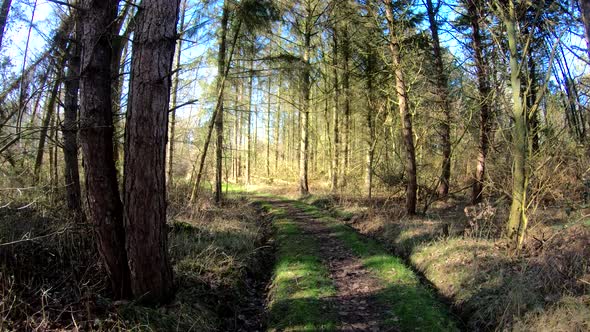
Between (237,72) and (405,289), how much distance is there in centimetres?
938

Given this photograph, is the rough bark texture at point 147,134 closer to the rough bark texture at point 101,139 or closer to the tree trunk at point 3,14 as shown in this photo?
the rough bark texture at point 101,139

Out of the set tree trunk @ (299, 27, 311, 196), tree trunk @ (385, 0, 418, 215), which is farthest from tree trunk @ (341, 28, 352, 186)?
tree trunk @ (385, 0, 418, 215)

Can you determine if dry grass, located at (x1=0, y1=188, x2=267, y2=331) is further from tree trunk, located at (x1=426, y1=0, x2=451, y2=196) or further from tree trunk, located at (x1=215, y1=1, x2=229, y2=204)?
tree trunk, located at (x1=426, y1=0, x2=451, y2=196)

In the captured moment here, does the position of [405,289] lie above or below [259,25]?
below

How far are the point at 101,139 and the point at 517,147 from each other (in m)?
6.52

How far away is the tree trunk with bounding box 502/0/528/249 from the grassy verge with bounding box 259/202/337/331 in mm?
3397

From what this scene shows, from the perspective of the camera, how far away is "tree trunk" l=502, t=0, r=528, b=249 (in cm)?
654

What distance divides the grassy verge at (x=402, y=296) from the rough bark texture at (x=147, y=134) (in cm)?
321

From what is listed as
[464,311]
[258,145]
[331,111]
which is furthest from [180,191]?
[258,145]

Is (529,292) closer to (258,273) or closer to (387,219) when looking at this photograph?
(258,273)

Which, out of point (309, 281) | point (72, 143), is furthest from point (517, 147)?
point (72, 143)

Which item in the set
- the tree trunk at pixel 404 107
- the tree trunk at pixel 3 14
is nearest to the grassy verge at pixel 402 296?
the tree trunk at pixel 404 107

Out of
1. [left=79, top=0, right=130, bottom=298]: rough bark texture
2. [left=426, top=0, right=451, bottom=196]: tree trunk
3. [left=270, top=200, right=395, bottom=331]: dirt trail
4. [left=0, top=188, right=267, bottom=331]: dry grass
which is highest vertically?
[left=426, top=0, right=451, bottom=196]: tree trunk

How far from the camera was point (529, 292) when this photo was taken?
16.0 feet
